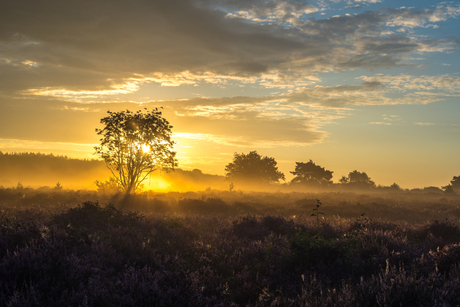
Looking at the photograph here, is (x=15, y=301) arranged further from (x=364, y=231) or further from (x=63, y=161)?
(x=63, y=161)

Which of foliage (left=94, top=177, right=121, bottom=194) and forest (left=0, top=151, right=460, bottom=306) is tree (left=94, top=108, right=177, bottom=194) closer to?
foliage (left=94, top=177, right=121, bottom=194)

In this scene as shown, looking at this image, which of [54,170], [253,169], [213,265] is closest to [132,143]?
[213,265]

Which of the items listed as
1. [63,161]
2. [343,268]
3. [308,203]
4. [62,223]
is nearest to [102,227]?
[62,223]

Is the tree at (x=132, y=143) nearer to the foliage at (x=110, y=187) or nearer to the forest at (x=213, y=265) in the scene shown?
the foliage at (x=110, y=187)

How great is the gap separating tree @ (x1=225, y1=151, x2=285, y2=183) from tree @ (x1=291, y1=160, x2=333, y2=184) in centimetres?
642

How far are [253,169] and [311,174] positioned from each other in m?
15.6

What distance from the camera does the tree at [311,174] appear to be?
227 feet

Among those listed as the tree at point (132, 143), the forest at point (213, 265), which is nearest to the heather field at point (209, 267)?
the forest at point (213, 265)

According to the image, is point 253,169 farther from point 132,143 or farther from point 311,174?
point 132,143

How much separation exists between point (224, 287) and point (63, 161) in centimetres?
9309

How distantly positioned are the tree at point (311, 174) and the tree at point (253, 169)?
21.0 ft

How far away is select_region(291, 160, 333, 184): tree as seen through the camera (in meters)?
69.3

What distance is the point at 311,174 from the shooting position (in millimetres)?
70188

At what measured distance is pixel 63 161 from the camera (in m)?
84.8
